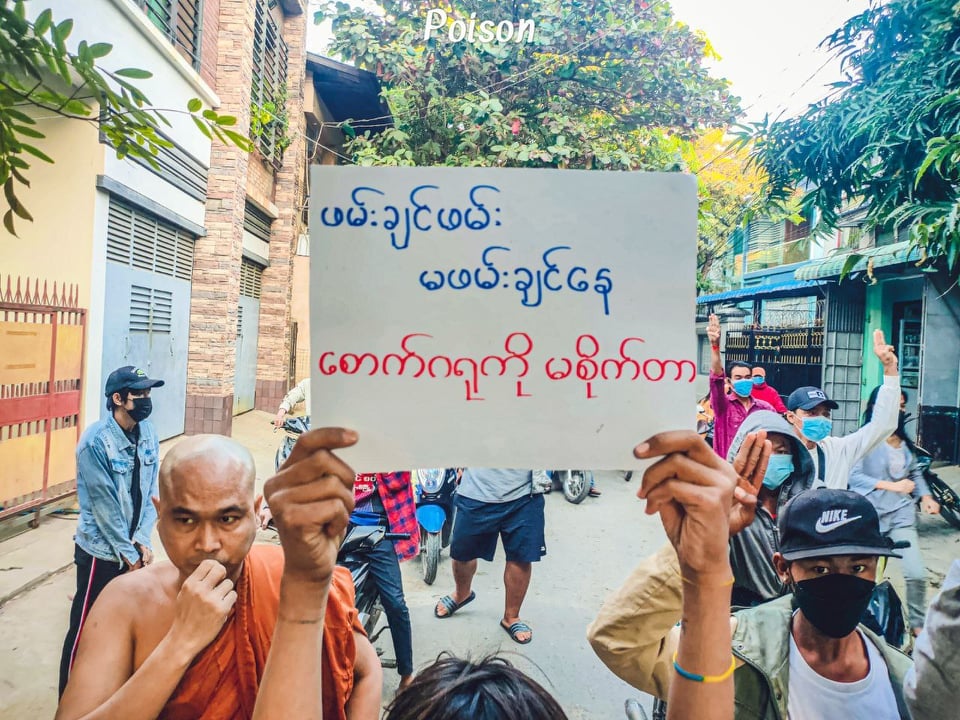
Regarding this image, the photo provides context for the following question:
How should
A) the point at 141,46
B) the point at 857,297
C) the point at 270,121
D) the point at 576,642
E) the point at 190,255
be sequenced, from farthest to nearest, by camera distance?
the point at 857,297 < the point at 270,121 < the point at 190,255 < the point at 141,46 < the point at 576,642

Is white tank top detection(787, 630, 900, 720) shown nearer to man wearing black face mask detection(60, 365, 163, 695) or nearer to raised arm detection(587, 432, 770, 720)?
raised arm detection(587, 432, 770, 720)

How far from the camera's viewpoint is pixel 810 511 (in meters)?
1.76

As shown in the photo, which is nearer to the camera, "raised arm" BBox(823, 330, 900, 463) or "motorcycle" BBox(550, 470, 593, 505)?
"raised arm" BBox(823, 330, 900, 463)

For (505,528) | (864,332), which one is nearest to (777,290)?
(864,332)

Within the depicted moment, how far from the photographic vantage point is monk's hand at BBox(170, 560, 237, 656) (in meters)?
1.32

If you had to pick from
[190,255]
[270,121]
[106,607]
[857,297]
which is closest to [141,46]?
[190,255]

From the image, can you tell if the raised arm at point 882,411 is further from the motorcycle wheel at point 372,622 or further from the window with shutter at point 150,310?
the window with shutter at point 150,310

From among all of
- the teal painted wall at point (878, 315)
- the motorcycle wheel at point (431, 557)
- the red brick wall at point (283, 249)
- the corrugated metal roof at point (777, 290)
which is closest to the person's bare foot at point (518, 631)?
the motorcycle wheel at point (431, 557)

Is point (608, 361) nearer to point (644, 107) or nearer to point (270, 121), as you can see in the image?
point (644, 107)

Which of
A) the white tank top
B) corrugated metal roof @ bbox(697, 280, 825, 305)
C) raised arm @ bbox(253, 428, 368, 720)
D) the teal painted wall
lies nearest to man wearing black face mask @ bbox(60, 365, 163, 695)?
raised arm @ bbox(253, 428, 368, 720)

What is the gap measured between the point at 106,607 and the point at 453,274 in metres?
1.12

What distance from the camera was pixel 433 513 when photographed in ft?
16.5

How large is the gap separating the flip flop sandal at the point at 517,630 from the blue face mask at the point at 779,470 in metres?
1.98

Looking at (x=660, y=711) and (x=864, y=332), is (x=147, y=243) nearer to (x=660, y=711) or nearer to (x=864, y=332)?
(x=660, y=711)
